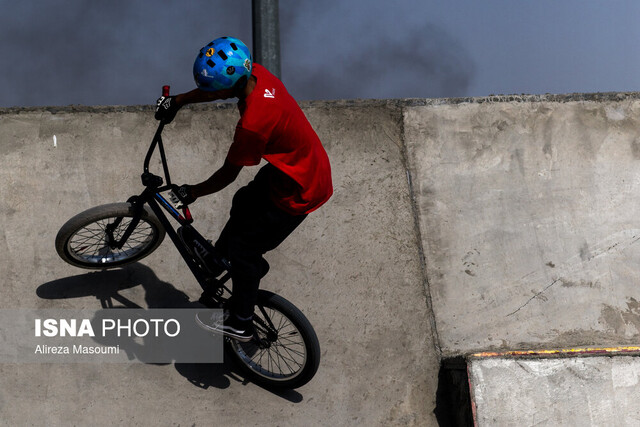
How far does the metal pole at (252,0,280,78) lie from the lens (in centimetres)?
744

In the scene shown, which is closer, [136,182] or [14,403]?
[14,403]

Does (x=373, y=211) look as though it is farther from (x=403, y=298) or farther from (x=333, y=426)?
(x=333, y=426)

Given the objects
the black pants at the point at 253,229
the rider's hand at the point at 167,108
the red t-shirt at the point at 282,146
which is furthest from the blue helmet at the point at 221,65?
the black pants at the point at 253,229

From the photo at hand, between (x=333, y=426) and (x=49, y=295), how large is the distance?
7.74 feet

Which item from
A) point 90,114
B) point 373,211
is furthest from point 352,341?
point 90,114

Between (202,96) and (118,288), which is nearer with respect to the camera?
(202,96)

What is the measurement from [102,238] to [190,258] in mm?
820

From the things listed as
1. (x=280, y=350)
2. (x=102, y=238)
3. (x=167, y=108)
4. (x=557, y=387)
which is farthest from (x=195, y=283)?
(x=557, y=387)

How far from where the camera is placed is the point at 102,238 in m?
5.45

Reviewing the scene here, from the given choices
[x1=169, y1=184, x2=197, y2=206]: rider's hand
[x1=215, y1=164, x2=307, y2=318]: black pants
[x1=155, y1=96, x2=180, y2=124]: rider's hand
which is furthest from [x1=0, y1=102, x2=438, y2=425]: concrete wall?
[x1=155, y1=96, x2=180, y2=124]: rider's hand

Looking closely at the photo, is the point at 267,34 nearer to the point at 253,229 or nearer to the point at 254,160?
the point at 253,229

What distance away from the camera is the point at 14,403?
16.9 ft

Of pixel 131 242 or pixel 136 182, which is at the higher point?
pixel 136 182

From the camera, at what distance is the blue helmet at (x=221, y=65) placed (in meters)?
4.21
